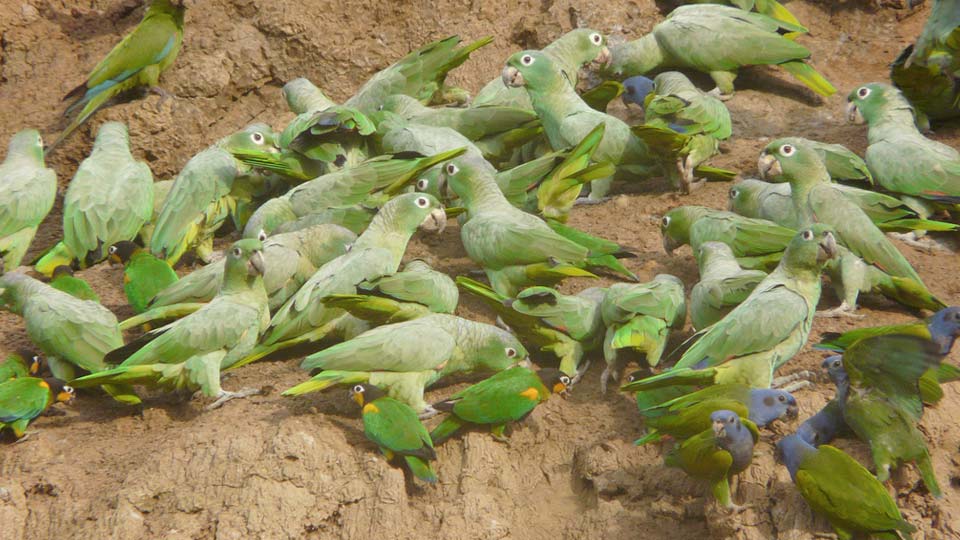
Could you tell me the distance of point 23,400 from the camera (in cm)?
662

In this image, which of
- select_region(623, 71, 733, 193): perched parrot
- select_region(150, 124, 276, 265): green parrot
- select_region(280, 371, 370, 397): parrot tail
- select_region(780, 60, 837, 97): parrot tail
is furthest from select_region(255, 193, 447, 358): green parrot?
select_region(780, 60, 837, 97): parrot tail

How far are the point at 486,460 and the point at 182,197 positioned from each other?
3.48 metres

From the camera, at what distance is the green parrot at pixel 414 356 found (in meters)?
6.45

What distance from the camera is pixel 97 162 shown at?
888 cm

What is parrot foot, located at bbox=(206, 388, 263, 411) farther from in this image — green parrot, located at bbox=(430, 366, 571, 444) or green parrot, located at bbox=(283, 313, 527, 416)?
green parrot, located at bbox=(430, 366, 571, 444)

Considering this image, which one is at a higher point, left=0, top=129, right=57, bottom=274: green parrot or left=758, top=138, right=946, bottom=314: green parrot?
left=0, top=129, right=57, bottom=274: green parrot

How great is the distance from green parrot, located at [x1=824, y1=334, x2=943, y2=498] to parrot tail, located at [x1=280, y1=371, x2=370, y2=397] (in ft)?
8.61

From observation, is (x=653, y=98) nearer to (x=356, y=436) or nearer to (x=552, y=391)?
(x=552, y=391)

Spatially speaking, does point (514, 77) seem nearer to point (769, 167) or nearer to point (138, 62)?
point (769, 167)

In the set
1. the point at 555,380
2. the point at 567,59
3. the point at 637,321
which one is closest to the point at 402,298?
the point at 555,380

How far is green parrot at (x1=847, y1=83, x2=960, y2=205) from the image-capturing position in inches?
317

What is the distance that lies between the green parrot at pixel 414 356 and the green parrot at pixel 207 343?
2.12 ft

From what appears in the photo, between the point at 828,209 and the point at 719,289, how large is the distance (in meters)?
1.18

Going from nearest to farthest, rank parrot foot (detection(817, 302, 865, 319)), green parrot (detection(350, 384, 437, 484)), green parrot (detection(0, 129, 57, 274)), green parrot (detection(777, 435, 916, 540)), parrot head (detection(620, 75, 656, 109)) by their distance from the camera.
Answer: green parrot (detection(777, 435, 916, 540)) < green parrot (detection(350, 384, 437, 484)) < parrot foot (detection(817, 302, 865, 319)) < green parrot (detection(0, 129, 57, 274)) < parrot head (detection(620, 75, 656, 109))
